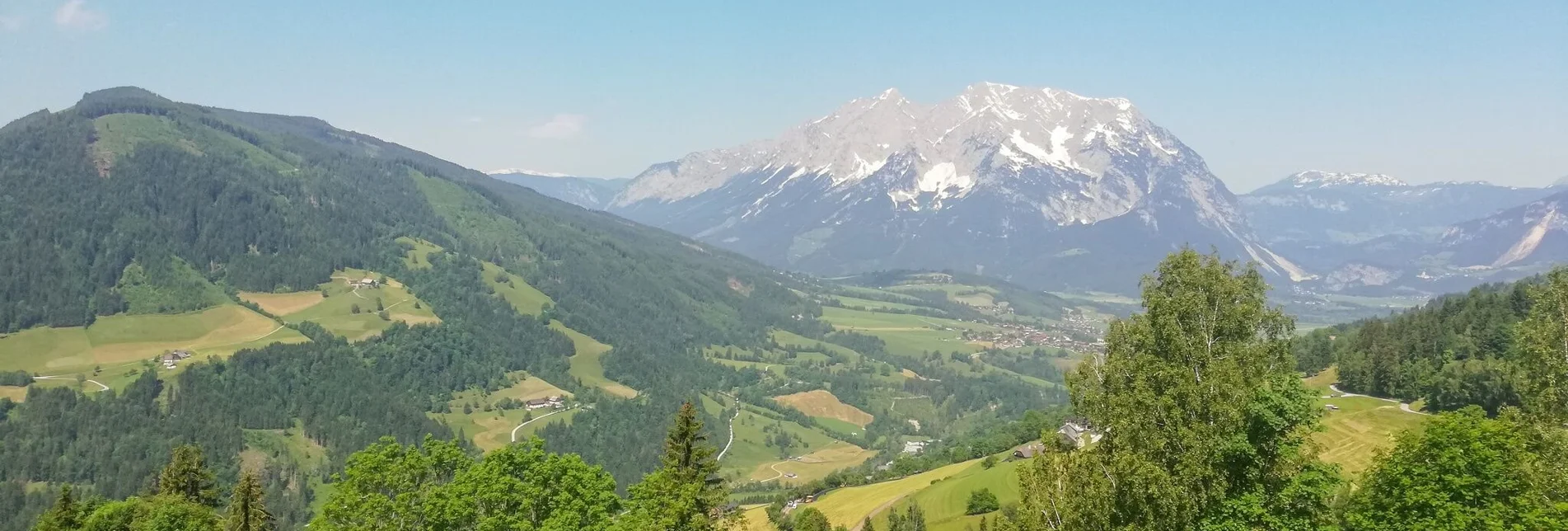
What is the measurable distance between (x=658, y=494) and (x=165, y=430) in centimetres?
13508

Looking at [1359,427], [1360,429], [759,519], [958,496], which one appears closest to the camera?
[1360,429]

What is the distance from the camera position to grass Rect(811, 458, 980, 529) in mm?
84438

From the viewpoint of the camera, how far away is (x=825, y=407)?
634 feet

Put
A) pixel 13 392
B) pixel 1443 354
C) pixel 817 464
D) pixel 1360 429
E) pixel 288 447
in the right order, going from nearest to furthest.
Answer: pixel 1360 429 < pixel 1443 354 < pixel 288 447 < pixel 13 392 < pixel 817 464

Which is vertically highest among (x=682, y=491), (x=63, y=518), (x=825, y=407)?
(x=682, y=491)

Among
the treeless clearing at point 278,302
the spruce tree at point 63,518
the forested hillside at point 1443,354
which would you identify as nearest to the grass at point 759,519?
the spruce tree at point 63,518

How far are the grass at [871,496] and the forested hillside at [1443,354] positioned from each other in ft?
141

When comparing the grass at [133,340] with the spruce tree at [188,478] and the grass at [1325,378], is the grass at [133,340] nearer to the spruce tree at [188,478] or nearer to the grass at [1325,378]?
the spruce tree at [188,478]

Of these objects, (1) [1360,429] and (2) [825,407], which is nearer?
(1) [1360,429]

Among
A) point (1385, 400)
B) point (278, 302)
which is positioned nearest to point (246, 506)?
point (1385, 400)

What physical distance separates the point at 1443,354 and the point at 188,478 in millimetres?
110530

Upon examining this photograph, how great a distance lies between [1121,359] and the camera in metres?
26.2

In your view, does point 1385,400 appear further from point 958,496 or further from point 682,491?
point 682,491

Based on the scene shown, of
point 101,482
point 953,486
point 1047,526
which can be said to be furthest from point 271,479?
point 1047,526
